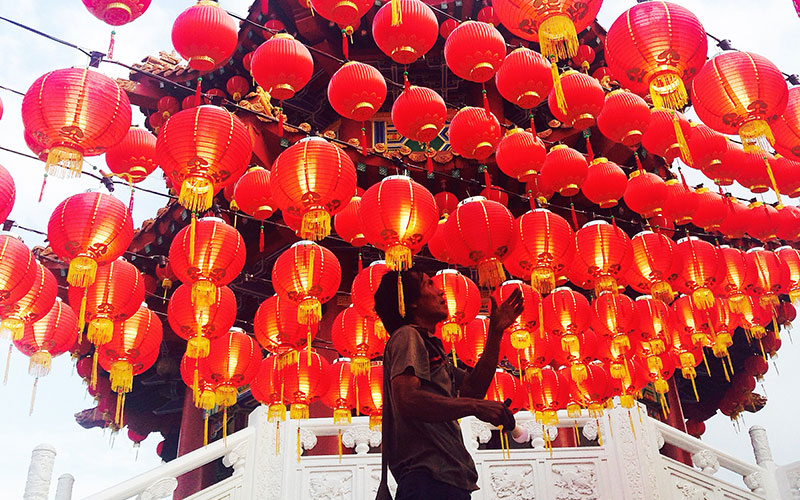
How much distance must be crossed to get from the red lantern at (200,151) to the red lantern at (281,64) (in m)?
0.83

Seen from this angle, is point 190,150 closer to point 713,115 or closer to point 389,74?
point 713,115

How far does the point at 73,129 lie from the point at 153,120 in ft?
16.0

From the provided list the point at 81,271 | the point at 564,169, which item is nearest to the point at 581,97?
the point at 564,169

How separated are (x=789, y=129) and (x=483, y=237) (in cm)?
239

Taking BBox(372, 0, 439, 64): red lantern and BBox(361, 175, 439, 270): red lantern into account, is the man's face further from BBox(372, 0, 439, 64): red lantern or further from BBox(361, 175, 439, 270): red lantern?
BBox(372, 0, 439, 64): red lantern

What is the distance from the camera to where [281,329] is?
20.5ft

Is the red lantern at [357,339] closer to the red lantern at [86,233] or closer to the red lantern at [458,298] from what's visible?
the red lantern at [458,298]

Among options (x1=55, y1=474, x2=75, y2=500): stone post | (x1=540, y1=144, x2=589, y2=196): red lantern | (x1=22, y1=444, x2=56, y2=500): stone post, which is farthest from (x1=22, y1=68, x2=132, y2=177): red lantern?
(x1=55, y1=474, x2=75, y2=500): stone post

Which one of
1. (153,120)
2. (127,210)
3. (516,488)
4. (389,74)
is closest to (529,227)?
(516,488)

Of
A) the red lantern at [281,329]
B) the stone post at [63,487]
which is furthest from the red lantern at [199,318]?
the stone post at [63,487]

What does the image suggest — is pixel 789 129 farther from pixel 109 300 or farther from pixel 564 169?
pixel 109 300

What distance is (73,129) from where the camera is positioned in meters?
4.62

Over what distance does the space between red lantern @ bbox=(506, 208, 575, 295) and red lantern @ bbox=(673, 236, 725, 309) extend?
58.0 inches

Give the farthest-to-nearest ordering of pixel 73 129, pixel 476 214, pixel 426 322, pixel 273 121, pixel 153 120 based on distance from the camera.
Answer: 1. pixel 153 120
2. pixel 273 121
3. pixel 476 214
4. pixel 73 129
5. pixel 426 322
